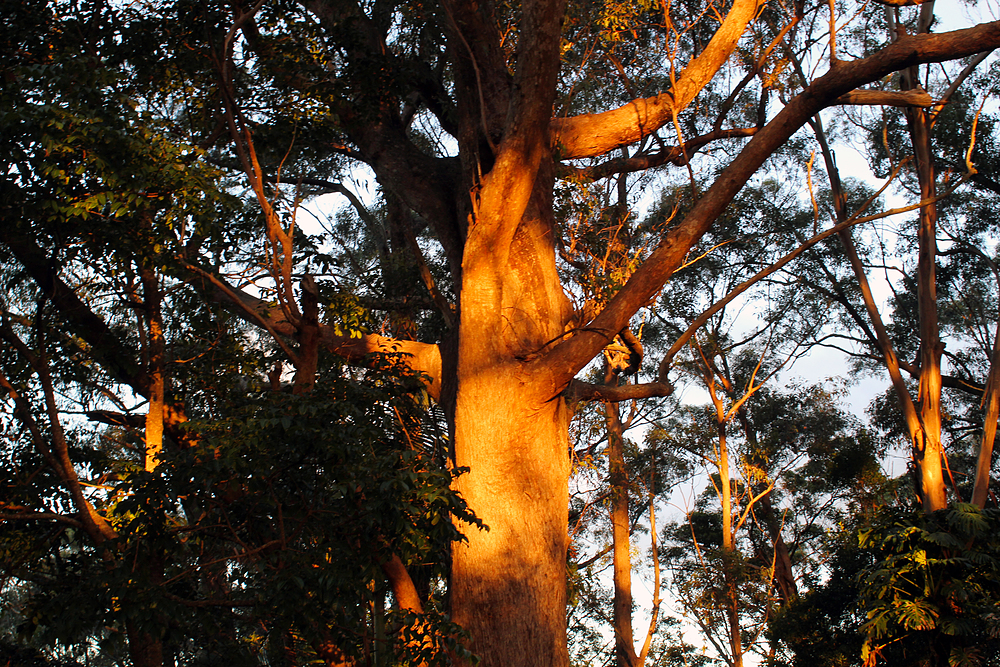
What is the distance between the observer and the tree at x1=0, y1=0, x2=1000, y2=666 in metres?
3.92

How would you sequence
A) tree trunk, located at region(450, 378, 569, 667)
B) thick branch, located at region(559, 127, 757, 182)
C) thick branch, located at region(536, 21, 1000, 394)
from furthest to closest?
thick branch, located at region(559, 127, 757, 182) < thick branch, located at region(536, 21, 1000, 394) < tree trunk, located at region(450, 378, 569, 667)

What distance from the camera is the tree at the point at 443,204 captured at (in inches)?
154

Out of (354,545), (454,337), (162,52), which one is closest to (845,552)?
(454,337)

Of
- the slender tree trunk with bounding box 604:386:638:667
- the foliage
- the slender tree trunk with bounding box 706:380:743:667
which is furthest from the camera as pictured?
the slender tree trunk with bounding box 604:386:638:667

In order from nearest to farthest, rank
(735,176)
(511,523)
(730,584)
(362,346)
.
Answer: (511,523), (735,176), (362,346), (730,584)

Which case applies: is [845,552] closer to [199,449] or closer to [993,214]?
Result: [993,214]

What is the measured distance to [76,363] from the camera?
516cm

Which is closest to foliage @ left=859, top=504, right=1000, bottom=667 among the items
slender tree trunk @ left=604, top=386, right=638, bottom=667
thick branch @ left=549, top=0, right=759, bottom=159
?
slender tree trunk @ left=604, top=386, right=638, bottom=667

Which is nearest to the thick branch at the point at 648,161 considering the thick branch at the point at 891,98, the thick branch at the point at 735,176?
the thick branch at the point at 891,98

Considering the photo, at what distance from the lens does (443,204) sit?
5.43 m

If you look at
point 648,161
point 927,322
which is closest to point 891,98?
point 648,161

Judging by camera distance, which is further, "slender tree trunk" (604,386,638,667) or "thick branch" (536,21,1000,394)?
"slender tree trunk" (604,386,638,667)

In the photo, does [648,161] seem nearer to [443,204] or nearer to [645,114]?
[645,114]

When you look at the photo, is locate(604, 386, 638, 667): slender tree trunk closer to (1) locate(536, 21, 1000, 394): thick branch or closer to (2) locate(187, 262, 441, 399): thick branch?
(2) locate(187, 262, 441, 399): thick branch
